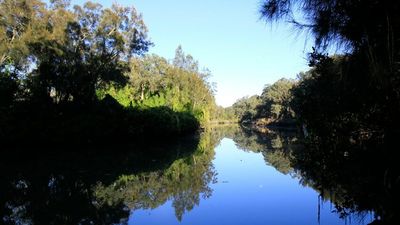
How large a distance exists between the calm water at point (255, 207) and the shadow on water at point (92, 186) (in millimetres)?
302

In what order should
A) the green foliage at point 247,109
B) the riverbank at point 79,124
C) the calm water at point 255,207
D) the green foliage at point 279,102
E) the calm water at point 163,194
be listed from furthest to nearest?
1. the green foliage at point 247,109
2. the green foliage at point 279,102
3. the riverbank at point 79,124
4. the calm water at point 255,207
5. the calm water at point 163,194

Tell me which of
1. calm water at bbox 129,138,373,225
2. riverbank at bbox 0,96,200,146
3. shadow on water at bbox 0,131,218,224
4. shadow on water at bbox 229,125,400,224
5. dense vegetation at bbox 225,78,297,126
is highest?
dense vegetation at bbox 225,78,297,126

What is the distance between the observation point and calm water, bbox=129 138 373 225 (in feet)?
23.4

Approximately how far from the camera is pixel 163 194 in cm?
954

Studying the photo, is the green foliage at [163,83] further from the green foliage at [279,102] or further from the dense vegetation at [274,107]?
the green foliage at [279,102]

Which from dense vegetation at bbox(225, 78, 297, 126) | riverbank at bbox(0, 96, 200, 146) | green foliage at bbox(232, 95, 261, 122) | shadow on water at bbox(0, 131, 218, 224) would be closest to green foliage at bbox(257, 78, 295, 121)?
dense vegetation at bbox(225, 78, 297, 126)

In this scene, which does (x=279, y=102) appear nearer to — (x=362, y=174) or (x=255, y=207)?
(x=255, y=207)

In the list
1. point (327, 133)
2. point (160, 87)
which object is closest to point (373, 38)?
point (327, 133)

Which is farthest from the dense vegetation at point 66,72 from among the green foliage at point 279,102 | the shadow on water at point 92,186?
the green foliage at point 279,102

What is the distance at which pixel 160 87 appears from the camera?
2068 inches

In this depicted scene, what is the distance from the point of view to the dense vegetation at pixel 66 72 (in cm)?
2009

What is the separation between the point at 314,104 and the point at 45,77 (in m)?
20.7

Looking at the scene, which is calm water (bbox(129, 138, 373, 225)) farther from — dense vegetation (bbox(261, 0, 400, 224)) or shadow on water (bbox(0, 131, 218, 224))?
dense vegetation (bbox(261, 0, 400, 224))

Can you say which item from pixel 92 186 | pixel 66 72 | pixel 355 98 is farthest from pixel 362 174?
pixel 66 72
